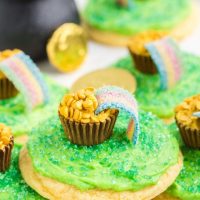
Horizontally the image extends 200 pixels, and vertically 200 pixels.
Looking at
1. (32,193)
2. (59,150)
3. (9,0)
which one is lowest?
(32,193)

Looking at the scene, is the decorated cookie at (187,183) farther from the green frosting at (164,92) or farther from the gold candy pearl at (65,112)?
the gold candy pearl at (65,112)

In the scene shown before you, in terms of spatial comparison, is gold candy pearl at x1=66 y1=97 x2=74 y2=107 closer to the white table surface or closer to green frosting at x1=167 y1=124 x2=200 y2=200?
green frosting at x1=167 y1=124 x2=200 y2=200

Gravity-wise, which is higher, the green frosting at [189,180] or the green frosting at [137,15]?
the green frosting at [137,15]

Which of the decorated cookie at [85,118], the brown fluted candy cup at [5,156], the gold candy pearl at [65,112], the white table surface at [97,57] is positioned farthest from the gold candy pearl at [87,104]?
the white table surface at [97,57]

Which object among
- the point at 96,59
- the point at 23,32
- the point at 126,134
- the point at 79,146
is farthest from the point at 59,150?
the point at 96,59

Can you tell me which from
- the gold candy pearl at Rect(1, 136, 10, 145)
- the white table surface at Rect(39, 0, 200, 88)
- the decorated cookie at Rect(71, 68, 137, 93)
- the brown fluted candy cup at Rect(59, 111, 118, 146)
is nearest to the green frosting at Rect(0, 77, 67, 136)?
the decorated cookie at Rect(71, 68, 137, 93)

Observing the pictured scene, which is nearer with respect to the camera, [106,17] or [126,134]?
[126,134]

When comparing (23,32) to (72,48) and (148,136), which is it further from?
(148,136)
